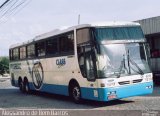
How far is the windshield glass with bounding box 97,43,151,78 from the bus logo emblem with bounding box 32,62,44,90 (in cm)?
661

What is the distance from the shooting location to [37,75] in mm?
21203

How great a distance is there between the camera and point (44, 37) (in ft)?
65.3

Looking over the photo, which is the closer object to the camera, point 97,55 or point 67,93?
point 97,55

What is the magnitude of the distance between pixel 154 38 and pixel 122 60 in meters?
12.6

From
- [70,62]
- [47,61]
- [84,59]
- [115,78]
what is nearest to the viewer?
[115,78]

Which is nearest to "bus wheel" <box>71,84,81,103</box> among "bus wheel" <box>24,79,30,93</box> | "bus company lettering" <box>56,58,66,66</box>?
"bus company lettering" <box>56,58,66,66</box>

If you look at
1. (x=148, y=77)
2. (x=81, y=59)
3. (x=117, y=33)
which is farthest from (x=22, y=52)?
(x=148, y=77)

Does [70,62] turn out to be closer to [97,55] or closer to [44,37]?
[97,55]

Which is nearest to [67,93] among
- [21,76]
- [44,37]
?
[44,37]

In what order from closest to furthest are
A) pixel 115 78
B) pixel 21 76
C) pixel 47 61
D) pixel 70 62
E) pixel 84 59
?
pixel 115 78, pixel 84 59, pixel 70 62, pixel 47 61, pixel 21 76

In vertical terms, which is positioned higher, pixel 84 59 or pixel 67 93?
pixel 84 59

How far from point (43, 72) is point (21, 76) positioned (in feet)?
15.7

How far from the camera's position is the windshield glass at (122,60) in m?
14.3

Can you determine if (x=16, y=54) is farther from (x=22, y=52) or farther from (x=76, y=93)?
(x=76, y=93)
